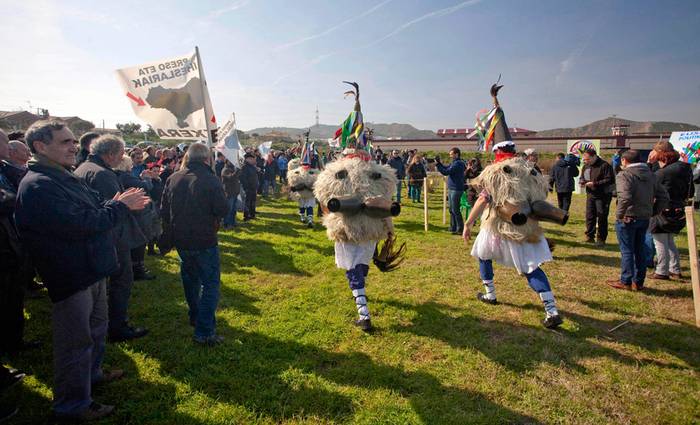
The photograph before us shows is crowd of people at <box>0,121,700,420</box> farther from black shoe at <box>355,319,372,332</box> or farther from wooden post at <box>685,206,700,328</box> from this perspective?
black shoe at <box>355,319,372,332</box>

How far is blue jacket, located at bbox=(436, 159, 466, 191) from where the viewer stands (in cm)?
918

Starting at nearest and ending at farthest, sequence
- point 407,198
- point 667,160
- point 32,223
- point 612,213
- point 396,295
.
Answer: point 32,223, point 396,295, point 667,160, point 612,213, point 407,198

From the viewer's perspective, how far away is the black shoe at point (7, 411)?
9.70 feet

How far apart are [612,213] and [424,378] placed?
1234cm

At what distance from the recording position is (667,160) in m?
6.22

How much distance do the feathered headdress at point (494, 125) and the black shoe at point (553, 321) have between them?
97.4 inches

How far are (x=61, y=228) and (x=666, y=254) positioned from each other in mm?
8500

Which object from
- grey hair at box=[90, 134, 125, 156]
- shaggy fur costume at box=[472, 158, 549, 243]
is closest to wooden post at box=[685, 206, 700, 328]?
shaggy fur costume at box=[472, 158, 549, 243]

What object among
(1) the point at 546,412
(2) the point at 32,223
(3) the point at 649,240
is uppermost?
(2) the point at 32,223

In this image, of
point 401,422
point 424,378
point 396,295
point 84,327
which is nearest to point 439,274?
point 396,295

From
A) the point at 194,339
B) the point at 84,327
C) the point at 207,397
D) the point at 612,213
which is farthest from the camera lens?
the point at 612,213

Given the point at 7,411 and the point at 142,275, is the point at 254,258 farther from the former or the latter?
the point at 7,411

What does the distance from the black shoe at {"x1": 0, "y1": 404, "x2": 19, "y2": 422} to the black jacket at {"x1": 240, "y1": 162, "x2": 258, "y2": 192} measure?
29.3ft

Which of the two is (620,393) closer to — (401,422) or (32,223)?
(401,422)
